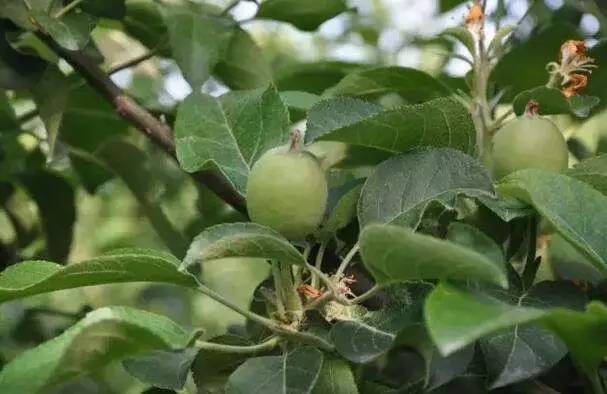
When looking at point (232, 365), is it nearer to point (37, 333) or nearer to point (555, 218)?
point (555, 218)


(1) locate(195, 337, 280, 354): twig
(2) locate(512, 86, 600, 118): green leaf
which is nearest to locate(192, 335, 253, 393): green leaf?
(1) locate(195, 337, 280, 354): twig

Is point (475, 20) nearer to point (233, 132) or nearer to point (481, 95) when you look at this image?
point (481, 95)

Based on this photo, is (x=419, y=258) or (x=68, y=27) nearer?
(x=419, y=258)

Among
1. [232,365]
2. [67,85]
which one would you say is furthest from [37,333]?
[232,365]

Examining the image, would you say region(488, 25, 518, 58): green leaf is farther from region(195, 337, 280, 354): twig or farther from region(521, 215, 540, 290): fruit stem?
region(195, 337, 280, 354): twig

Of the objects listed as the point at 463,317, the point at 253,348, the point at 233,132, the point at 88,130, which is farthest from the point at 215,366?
the point at 88,130

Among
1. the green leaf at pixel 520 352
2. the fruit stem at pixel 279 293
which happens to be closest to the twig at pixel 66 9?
the fruit stem at pixel 279 293

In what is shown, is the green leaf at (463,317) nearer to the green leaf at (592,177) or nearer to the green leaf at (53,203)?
the green leaf at (592,177)
